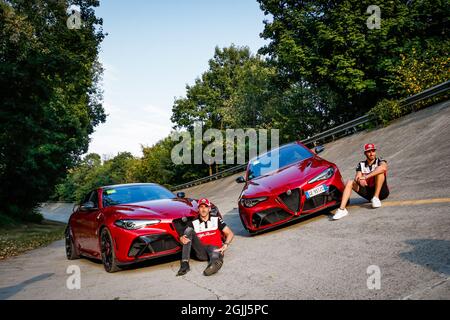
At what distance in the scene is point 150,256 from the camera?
6387 mm

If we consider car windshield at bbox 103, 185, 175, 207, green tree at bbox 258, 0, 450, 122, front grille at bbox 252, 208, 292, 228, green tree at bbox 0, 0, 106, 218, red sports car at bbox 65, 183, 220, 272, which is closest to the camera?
red sports car at bbox 65, 183, 220, 272

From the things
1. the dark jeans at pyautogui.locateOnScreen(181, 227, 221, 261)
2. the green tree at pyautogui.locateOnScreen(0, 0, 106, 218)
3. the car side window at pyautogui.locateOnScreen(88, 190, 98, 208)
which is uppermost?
the green tree at pyautogui.locateOnScreen(0, 0, 106, 218)

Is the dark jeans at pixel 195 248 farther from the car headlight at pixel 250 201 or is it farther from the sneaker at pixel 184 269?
the car headlight at pixel 250 201

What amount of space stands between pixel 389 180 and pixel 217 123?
4480 centimetres

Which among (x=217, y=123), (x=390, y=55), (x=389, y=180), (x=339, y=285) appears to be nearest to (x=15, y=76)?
(x=389, y=180)

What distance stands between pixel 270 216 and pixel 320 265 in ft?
8.52

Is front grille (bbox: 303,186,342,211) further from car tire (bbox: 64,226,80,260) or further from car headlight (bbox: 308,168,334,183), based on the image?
car tire (bbox: 64,226,80,260)

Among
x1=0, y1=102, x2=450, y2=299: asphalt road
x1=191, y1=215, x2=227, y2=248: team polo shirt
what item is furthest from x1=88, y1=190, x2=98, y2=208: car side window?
x1=191, y1=215, x2=227, y2=248: team polo shirt

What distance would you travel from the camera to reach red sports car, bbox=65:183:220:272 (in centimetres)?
638

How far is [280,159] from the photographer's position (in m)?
9.34

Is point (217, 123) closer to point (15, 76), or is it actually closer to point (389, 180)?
point (15, 76)

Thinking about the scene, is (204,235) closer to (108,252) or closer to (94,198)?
(108,252)

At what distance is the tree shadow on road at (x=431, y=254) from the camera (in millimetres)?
4135

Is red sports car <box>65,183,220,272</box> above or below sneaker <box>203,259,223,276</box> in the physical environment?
above
